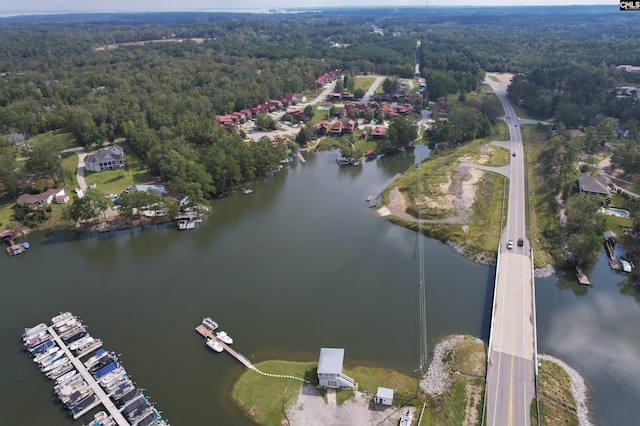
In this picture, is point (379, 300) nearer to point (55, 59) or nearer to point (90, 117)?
point (90, 117)

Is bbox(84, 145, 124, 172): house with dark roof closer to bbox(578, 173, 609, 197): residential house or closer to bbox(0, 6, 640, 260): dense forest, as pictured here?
bbox(0, 6, 640, 260): dense forest

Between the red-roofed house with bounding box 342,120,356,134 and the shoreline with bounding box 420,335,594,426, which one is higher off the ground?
the red-roofed house with bounding box 342,120,356,134

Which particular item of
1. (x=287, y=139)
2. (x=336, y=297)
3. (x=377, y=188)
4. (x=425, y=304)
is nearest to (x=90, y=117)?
(x=287, y=139)

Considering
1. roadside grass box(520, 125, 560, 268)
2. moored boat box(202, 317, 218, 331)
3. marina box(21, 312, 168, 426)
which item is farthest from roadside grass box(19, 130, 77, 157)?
roadside grass box(520, 125, 560, 268)

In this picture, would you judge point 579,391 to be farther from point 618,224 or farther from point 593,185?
point 593,185

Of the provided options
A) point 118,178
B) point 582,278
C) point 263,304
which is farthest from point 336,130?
point 582,278
